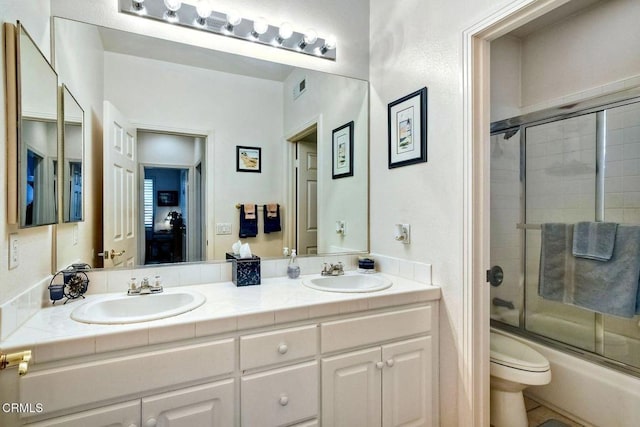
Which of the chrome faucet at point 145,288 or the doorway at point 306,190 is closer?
the chrome faucet at point 145,288

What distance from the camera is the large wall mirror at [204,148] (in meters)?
1.58

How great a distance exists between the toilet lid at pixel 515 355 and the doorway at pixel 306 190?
1201 mm

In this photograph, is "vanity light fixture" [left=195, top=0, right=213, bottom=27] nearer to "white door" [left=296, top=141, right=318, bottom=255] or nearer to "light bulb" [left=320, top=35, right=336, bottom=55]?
"light bulb" [left=320, top=35, right=336, bottom=55]

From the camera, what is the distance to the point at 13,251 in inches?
40.8

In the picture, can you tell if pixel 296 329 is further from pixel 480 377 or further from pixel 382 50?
pixel 382 50

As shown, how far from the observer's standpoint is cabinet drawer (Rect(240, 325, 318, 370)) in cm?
124

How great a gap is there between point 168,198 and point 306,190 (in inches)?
32.5

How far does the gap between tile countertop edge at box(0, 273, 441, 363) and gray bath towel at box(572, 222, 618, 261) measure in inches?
40.9

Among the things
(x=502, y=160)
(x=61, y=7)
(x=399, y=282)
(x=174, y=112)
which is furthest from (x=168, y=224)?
(x=502, y=160)

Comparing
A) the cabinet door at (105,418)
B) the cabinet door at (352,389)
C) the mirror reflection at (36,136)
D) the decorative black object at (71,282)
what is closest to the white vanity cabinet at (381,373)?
the cabinet door at (352,389)

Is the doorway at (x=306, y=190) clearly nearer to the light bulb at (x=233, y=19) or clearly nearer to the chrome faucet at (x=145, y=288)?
the light bulb at (x=233, y=19)

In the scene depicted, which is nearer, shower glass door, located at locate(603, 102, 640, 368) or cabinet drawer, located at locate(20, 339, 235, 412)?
cabinet drawer, located at locate(20, 339, 235, 412)

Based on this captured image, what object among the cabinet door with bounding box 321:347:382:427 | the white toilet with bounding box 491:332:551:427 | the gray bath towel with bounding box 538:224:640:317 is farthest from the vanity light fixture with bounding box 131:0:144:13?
the gray bath towel with bounding box 538:224:640:317

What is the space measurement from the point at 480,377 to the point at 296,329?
926 mm
